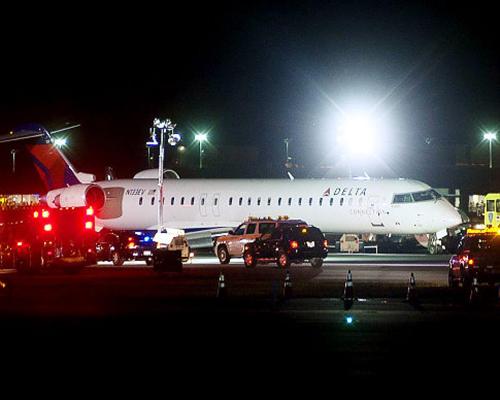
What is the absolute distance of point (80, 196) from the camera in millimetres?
64062

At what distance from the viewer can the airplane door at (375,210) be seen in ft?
189

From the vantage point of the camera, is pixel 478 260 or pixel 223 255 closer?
pixel 478 260

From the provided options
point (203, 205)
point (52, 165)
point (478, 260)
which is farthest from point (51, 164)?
point (478, 260)

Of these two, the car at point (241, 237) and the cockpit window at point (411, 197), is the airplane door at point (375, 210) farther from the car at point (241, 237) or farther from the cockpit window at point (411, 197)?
the car at point (241, 237)

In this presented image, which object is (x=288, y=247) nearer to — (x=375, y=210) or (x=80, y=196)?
(x=375, y=210)

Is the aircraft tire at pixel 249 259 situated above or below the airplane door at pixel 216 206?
below

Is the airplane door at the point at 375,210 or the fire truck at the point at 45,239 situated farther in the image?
the airplane door at the point at 375,210

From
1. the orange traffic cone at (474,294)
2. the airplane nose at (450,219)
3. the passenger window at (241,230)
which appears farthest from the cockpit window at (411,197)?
the orange traffic cone at (474,294)

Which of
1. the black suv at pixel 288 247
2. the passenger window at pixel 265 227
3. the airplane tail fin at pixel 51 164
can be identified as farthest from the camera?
the airplane tail fin at pixel 51 164

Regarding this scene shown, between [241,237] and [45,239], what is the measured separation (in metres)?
9.71

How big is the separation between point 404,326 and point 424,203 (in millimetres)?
33183

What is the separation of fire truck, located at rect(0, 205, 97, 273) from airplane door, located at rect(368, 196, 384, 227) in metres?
15.8

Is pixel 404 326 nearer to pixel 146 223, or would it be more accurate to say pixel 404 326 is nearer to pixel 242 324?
pixel 242 324

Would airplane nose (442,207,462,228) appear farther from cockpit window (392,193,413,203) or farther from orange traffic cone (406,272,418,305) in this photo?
orange traffic cone (406,272,418,305)
